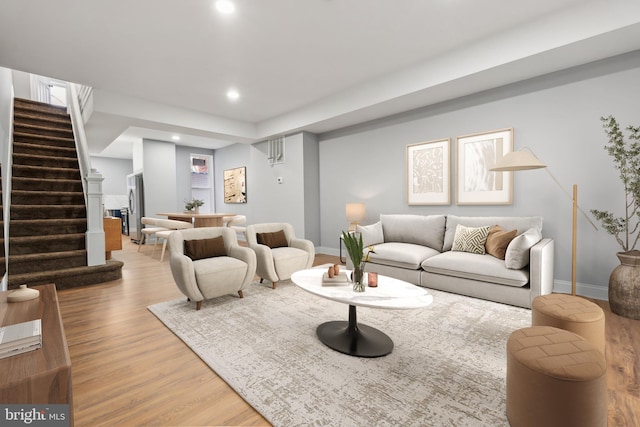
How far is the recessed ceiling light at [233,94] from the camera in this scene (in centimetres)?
473

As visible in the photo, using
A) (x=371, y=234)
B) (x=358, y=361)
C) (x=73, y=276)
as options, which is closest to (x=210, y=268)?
(x=358, y=361)

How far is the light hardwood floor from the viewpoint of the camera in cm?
162

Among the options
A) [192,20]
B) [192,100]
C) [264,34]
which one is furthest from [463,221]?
[192,100]

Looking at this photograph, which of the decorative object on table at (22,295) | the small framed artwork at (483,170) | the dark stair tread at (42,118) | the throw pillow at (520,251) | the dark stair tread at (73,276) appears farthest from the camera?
the dark stair tread at (42,118)

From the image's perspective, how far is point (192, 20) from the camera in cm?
291

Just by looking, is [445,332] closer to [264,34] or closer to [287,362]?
[287,362]

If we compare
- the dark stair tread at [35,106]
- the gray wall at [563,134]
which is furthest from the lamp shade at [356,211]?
the dark stair tread at [35,106]

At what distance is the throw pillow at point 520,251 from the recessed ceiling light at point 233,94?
169 inches

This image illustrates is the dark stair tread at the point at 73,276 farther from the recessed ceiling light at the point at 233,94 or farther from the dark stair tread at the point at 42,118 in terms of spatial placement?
the dark stair tread at the point at 42,118

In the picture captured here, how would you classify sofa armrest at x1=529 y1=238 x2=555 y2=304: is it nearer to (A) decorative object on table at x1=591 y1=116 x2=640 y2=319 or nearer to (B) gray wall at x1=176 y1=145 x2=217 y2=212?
(A) decorative object on table at x1=591 y1=116 x2=640 y2=319

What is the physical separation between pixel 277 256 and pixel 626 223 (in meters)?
3.66

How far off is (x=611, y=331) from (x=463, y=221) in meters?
1.82

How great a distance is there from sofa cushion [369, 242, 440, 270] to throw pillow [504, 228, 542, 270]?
3.21ft

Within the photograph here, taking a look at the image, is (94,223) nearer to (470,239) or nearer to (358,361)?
(358,361)
